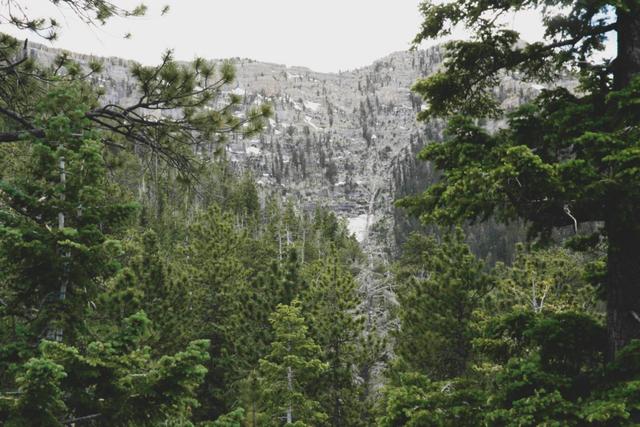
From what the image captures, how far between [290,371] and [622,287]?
9596 millimetres

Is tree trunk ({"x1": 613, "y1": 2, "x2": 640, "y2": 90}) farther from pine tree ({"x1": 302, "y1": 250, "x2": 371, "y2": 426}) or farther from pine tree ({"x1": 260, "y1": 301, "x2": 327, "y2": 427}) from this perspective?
pine tree ({"x1": 302, "y1": 250, "x2": 371, "y2": 426})

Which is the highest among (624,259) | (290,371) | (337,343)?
(624,259)

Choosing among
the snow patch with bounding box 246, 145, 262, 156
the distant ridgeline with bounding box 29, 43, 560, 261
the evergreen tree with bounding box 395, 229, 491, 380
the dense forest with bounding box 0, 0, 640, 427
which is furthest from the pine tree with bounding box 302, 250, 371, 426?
the snow patch with bounding box 246, 145, 262, 156

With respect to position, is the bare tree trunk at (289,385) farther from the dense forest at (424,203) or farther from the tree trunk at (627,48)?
the tree trunk at (627,48)

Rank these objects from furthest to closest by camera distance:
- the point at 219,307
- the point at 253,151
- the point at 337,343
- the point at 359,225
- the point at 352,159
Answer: the point at 352,159 → the point at 253,151 → the point at 359,225 → the point at 219,307 → the point at 337,343

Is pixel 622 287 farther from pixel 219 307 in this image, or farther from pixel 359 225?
pixel 359 225

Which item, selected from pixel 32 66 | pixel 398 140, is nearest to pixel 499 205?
pixel 32 66

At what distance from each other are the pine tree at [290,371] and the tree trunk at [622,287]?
26.2ft

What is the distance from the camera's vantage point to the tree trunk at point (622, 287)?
4645mm

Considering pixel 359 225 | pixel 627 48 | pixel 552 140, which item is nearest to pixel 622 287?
pixel 552 140

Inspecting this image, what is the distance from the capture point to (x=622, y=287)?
15.6 ft

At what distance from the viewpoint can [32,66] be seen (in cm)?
542

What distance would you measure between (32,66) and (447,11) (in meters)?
5.00

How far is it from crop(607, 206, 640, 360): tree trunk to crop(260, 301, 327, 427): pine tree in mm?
7988
